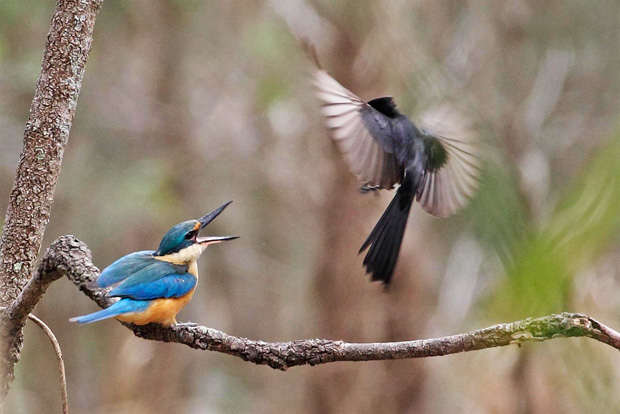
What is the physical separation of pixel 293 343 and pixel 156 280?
2.39 ft

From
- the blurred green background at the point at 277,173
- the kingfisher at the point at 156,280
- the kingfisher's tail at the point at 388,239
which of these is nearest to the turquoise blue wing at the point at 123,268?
the kingfisher at the point at 156,280

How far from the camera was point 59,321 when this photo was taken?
756 centimetres

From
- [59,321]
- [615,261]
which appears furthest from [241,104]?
[615,261]

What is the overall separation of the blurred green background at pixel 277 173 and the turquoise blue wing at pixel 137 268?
228 cm

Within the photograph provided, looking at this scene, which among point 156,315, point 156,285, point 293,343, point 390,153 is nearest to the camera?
point 293,343

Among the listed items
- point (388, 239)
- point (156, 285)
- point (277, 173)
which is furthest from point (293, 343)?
point (277, 173)

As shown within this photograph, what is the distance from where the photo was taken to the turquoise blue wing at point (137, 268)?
2.03 metres

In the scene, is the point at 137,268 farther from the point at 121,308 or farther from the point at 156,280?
the point at 121,308

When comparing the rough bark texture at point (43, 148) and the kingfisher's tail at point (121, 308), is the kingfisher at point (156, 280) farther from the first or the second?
the rough bark texture at point (43, 148)

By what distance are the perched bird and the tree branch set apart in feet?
4.23

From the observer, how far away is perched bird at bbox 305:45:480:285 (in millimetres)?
3045

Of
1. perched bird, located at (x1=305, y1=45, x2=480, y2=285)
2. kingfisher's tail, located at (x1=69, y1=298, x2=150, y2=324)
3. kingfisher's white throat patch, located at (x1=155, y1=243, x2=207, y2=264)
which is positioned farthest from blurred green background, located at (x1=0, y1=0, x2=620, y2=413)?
kingfisher's tail, located at (x1=69, y1=298, x2=150, y2=324)

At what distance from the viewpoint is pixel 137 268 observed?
2293 mm

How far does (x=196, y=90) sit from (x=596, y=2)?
4.58m
